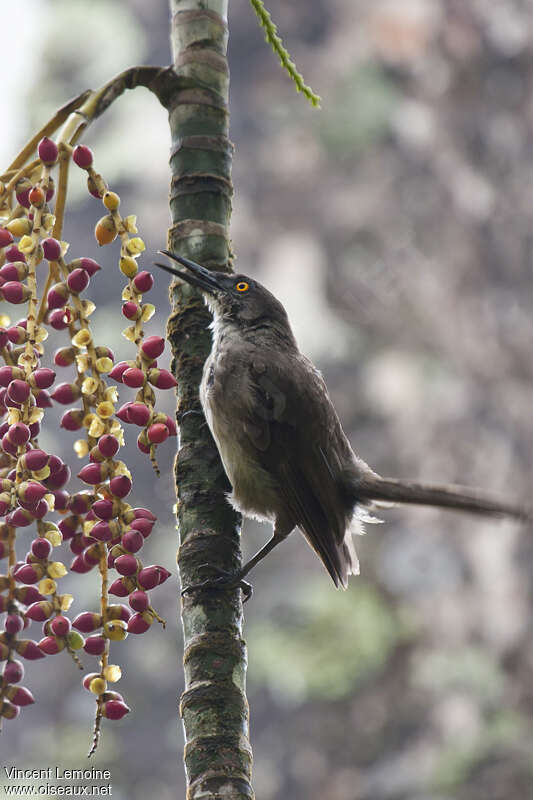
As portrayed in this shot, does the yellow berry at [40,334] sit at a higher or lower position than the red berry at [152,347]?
lower

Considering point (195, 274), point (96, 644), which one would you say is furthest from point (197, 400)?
point (96, 644)

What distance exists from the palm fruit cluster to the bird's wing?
102 centimetres

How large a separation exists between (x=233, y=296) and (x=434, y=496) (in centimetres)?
85

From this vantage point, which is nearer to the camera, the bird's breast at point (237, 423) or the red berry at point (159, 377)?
the red berry at point (159, 377)

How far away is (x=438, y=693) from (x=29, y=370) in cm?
1615

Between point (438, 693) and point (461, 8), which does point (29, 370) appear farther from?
point (461, 8)

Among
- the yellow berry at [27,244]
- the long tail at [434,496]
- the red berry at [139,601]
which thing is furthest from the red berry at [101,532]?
the long tail at [434,496]

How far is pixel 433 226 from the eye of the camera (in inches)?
806

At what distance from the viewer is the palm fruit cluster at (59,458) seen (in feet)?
5.22

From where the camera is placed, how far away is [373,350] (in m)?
19.7

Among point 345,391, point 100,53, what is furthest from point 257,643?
point 100,53

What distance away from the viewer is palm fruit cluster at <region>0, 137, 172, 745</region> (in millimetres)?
1591

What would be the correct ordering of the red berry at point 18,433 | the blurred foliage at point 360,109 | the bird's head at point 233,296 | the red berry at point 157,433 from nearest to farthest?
the red berry at point 18,433, the red berry at point 157,433, the bird's head at point 233,296, the blurred foliage at point 360,109

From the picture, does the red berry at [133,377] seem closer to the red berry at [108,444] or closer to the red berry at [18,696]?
the red berry at [108,444]
